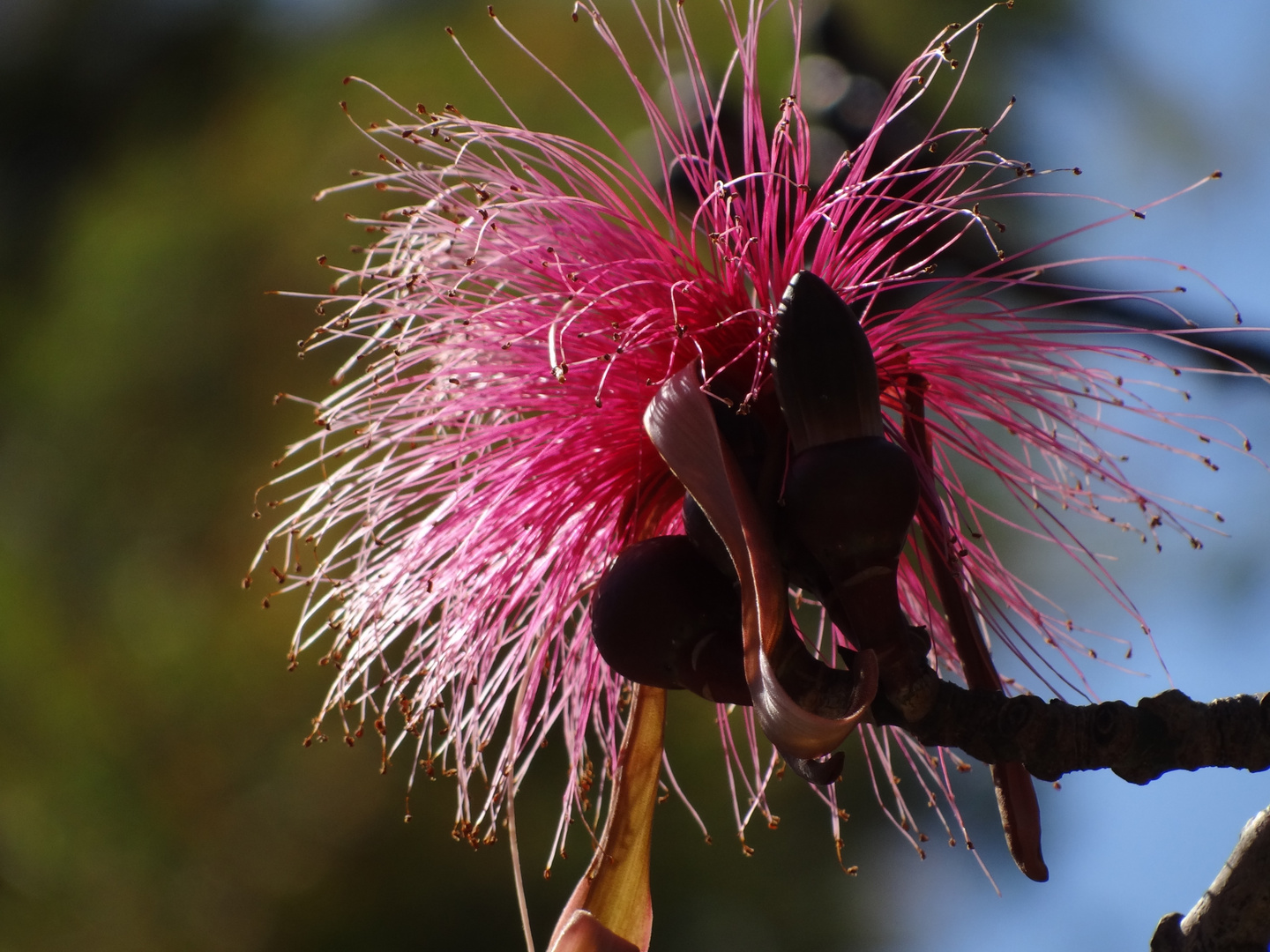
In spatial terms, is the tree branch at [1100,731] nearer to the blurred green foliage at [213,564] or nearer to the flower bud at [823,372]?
the flower bud at [823,372]

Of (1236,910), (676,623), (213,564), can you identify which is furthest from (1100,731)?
(213,564)

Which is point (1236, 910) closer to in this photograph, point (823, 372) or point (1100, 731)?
point (1100, 731)

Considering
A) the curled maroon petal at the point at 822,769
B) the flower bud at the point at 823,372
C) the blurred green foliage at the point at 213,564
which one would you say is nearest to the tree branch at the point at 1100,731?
the curled maroon petal at the point at 822,769

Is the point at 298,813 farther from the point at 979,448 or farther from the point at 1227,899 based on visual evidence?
the point at 1227,899

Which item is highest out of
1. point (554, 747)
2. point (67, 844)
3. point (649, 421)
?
point (649, 421)

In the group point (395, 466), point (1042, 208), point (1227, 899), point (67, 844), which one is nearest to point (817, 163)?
point (395, 466)

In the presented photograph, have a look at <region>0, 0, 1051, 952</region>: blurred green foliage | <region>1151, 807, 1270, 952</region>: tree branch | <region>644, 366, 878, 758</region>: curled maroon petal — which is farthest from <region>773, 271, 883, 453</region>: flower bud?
<region>0, 0, 1051, 952</region>: blurred green foliage

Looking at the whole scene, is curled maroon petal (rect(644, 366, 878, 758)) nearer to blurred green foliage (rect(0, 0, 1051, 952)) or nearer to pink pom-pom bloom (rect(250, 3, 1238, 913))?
pink pom-pom bloom (rect(250, 3, 1238, 913))
